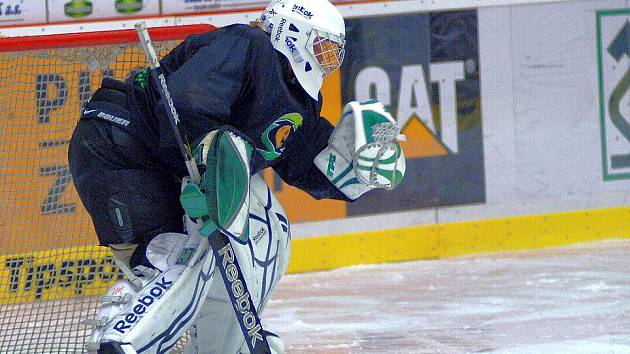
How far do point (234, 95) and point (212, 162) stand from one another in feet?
0.58

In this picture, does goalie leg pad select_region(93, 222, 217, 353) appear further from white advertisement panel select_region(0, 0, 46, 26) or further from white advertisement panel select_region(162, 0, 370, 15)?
white advertisement panel select_region(162, 0, 370, 15)

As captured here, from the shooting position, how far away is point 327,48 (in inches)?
123

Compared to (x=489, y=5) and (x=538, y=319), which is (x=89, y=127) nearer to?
(x=538, y=319)

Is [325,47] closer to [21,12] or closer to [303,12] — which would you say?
[303,12]

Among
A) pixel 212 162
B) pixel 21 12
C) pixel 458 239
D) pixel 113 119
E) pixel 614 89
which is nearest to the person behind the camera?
pixel 212 162

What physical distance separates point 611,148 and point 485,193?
0.70 metres

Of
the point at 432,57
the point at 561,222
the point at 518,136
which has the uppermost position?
the point at 432,57

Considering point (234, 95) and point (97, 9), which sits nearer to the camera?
point (234, 95)

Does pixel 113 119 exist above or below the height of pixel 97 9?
below

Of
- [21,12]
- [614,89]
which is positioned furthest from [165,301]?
[614,89]

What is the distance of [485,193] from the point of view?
19.1 ft

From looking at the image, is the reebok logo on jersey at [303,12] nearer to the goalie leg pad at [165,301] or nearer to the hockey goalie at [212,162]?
the hockey goalie at [212,162]

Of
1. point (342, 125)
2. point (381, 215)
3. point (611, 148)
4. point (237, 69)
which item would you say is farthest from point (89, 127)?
point (611, 148)

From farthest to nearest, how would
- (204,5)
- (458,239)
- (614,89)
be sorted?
(614,89), (458,239), (204,5)
